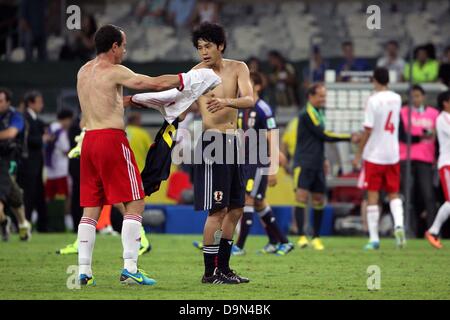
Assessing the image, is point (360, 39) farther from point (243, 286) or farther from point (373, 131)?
point (243, 286)

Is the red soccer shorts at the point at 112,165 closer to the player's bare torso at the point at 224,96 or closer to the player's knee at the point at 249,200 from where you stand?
the player's bare torso at the point at 224,96

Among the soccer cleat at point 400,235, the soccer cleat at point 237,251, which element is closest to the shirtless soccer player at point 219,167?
the soccer cleat at point 237,251

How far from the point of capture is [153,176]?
10.7 meters

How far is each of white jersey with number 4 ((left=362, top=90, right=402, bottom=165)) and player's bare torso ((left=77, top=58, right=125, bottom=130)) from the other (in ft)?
21.5

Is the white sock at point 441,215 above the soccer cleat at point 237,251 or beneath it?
above

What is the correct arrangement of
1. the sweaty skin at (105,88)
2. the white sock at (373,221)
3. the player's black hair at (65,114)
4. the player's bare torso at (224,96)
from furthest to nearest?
the player's black hair at (65,114)
the white sock at (373,221)
the player's bare torso at (224,96)
the sweaty skin at (105,88)

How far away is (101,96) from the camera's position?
1008 cm

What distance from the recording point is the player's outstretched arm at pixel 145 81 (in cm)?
979

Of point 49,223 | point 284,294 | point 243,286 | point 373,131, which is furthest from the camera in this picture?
point 49,223

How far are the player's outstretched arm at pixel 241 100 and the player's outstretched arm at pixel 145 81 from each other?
0.36 meters

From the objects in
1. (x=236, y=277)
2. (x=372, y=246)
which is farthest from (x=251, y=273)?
(x=372, y=246)

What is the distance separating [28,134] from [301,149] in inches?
213

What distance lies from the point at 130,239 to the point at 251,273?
2.13 meters

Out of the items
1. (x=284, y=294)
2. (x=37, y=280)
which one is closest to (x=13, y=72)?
(x=37, y=280)
